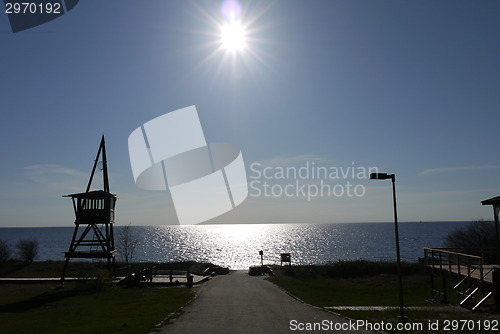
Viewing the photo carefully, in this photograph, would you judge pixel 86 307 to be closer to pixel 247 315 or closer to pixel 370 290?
pixel 247 315

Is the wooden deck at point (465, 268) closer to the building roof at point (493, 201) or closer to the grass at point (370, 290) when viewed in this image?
the grass at point (370, 290)

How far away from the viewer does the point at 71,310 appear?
21453mm

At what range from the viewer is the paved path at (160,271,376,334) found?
14.9 m

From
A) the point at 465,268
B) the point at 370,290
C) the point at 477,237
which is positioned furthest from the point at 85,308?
the point at 477,237

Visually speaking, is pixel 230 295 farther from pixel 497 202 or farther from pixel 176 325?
pixel 497 202

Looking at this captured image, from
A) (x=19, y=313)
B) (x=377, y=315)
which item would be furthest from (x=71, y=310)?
(x=377, y=315)

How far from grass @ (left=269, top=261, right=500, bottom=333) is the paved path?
163 cm

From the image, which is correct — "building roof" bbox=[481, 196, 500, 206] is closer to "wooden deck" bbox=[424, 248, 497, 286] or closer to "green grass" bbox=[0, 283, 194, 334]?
"wooden deck" bbox=[424, 248, 497, 286]

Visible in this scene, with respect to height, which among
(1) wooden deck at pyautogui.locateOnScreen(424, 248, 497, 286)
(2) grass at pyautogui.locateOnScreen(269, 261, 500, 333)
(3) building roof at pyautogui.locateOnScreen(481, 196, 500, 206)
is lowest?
(2) grass at pyautogui.locateOnScreen(269, 261, 500, 333)

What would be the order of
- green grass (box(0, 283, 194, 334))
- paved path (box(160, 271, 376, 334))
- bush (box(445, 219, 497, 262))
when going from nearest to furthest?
paved path (box(160, 271, 376, 334))
green grass (box(0, 283, 194, 334))
bush (box(445, 219, 497, 262))

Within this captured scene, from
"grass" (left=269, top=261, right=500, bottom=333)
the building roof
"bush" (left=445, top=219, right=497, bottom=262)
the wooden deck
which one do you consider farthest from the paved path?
"bush" (left=445, top=219, right=497, bottom=262)

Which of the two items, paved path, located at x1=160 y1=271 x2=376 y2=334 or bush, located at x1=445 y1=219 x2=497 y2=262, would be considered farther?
bush, located at x1=445 y1=219 x2=497 y2=262

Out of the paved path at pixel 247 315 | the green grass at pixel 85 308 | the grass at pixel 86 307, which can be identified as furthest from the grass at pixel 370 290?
the green grass at pixel 85 308

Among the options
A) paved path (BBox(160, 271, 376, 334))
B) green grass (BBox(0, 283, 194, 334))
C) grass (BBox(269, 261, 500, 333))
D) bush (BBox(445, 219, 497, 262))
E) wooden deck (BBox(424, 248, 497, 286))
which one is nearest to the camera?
paved path (BBox(160, 271, 376, 334))
